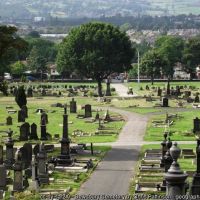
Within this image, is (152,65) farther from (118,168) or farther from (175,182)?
(175,182)

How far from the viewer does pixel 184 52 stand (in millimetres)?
166125

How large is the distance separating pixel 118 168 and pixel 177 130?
62.5 feet

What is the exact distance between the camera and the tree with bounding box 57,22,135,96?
106 m

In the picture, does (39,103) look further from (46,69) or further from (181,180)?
(46,69)

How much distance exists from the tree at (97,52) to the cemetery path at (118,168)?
43.2 m

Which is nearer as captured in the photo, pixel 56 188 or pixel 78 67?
pixel 56 188

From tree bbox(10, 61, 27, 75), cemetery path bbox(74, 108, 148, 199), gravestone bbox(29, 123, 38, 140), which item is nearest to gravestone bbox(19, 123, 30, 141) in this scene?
gravestone bbox(29, 123, 38, 140)

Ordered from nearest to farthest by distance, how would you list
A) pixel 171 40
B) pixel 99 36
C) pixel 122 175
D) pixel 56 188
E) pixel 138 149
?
pixel 56 188, pixel 122 175, pixel 138 149, pixel 99 36, pixel 171 40

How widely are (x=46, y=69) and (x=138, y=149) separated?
13203 cm

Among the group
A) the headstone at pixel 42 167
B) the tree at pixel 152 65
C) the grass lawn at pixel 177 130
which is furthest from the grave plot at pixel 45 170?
the tree at pixel 152 65

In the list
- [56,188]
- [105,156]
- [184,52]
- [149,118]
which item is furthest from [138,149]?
[184,52]

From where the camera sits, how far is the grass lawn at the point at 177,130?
55.5m

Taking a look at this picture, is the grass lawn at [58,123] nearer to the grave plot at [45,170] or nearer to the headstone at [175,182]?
the grave plot at [45,170]

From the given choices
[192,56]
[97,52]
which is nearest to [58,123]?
[97,52]
